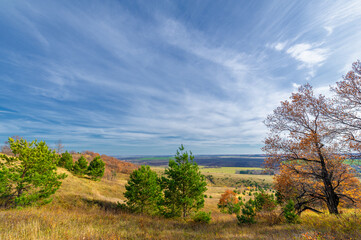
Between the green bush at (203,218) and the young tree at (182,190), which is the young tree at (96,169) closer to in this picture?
the young tree at (182,190)

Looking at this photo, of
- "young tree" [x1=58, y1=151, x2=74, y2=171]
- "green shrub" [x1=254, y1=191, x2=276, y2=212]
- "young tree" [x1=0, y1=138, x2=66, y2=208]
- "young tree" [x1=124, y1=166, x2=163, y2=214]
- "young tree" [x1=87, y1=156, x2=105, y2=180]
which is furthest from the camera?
"young tree" [x1=87, y1=156, x2=105, y2=180]

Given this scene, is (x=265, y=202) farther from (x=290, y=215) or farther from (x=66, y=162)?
(x=66, y=162)

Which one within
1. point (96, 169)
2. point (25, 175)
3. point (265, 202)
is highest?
point (25, 175)

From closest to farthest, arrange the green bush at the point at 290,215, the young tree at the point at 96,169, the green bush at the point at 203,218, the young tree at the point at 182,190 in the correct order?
the green bush at the point at 290,215, the green bush at the point at 203,218, the young tree at the point at 182,190, the young tree at the point at 96,169

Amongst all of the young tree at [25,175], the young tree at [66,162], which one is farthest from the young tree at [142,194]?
the young tree at [66,162]

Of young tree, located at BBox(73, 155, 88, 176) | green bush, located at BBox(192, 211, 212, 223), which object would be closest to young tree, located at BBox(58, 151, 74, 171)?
young tree, located at BBox(73, 155, 88, 176)

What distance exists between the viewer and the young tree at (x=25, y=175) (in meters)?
12.0

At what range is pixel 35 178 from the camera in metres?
12.9

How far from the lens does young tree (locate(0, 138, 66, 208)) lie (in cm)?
1205

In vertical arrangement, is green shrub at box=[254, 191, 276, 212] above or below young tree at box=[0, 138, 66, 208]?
below

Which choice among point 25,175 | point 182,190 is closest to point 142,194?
point 182,190

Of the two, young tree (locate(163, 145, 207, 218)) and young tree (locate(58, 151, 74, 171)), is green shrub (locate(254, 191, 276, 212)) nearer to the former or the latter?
young tree (locate(163, 145, 207, 218))

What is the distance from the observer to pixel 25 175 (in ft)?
43.6

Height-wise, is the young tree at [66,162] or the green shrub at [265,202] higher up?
the young tree at [66,162]
